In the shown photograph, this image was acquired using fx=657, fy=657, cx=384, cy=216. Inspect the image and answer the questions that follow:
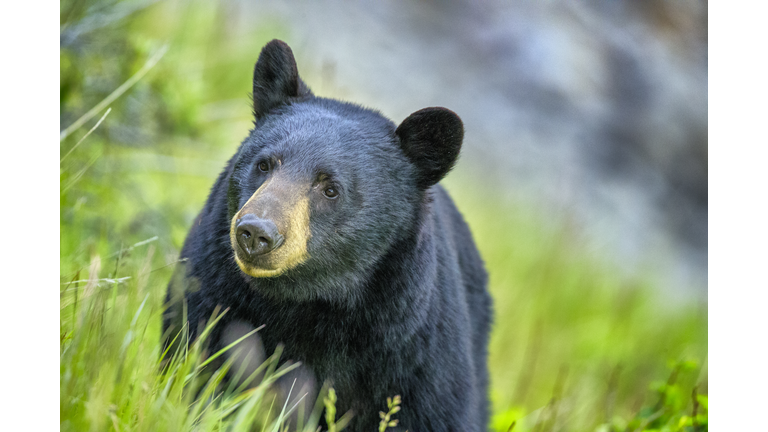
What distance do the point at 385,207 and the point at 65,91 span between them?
2362 mm

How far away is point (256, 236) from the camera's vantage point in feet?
7.41

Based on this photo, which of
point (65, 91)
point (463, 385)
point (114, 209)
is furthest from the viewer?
point (114, 209)

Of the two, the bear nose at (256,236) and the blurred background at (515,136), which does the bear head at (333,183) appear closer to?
the bear nose at (256,236)

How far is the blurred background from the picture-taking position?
4133 mm

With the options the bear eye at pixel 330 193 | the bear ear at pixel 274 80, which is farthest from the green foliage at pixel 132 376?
the bear ear at pixel 274 80

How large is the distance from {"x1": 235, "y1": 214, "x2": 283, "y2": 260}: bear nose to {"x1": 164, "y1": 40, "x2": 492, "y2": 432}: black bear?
181 mm

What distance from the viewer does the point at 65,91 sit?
3910 millimetres

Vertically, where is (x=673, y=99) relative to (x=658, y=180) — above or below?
above

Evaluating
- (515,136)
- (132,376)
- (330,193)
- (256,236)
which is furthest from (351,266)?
(515,136)

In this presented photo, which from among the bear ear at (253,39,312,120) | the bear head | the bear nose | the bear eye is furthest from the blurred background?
the bear nose

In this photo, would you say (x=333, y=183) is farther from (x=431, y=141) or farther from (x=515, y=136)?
(x=515, y=136)

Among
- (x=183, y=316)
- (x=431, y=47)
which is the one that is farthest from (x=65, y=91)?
(x=431, y=47)

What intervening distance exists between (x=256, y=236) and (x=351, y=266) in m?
0.54
